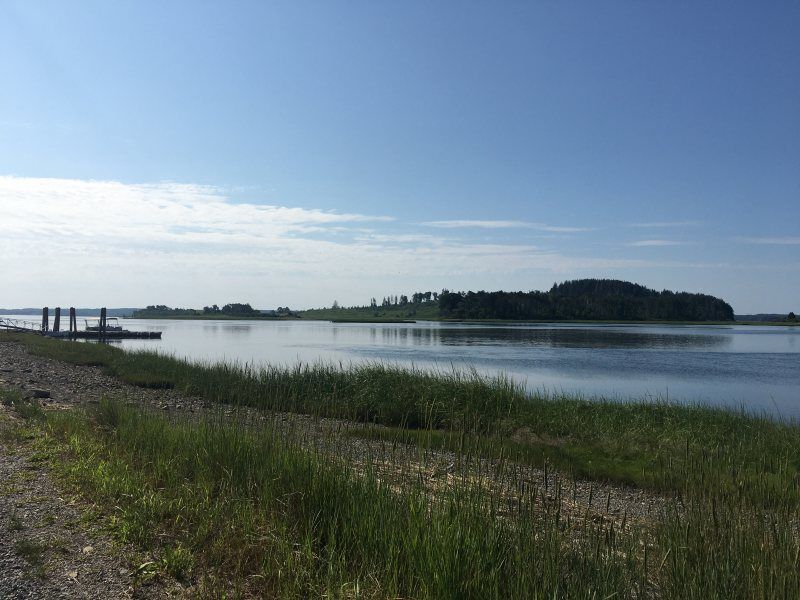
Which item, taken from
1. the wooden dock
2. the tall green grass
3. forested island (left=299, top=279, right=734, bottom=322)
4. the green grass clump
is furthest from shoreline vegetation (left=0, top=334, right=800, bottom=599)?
forested island (left=299, top=279, right=734, bottom=322)

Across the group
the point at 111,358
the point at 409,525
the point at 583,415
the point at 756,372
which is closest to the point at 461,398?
the point at 583,415

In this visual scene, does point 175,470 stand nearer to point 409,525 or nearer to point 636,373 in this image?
point 409,525

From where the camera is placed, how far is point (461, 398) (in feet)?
57.1

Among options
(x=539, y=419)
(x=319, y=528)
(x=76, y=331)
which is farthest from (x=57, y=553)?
(x=76, y=331)

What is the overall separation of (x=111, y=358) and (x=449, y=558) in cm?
2803

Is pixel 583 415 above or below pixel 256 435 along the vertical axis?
below

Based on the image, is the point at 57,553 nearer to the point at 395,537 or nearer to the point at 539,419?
the point at 395,537

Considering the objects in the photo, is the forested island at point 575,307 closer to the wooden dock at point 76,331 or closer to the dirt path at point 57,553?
the wooden dock at point 76,331

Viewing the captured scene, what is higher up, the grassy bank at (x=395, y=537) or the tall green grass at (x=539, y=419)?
the grassy bank at (x=395, y=537)

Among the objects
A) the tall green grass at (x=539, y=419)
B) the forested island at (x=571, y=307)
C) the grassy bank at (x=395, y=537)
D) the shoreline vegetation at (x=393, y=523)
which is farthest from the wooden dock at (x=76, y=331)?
the forested island at (x=571, y=307)

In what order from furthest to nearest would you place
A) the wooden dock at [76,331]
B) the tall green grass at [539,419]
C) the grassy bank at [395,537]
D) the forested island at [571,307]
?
the forested island at [571,307], the wooden dock at [76,331], the tall green grass at [539,419], the grassy bank at [395,537]

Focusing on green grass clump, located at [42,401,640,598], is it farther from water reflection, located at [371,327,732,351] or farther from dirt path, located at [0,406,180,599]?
water reflection, located at [371,327,732,351]

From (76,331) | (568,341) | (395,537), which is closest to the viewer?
(395,537)

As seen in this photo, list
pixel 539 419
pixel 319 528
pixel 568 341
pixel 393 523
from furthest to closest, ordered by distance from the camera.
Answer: pixel 568 341 < pixel 539 419 < pixel 319 528 < pixel 393 523
